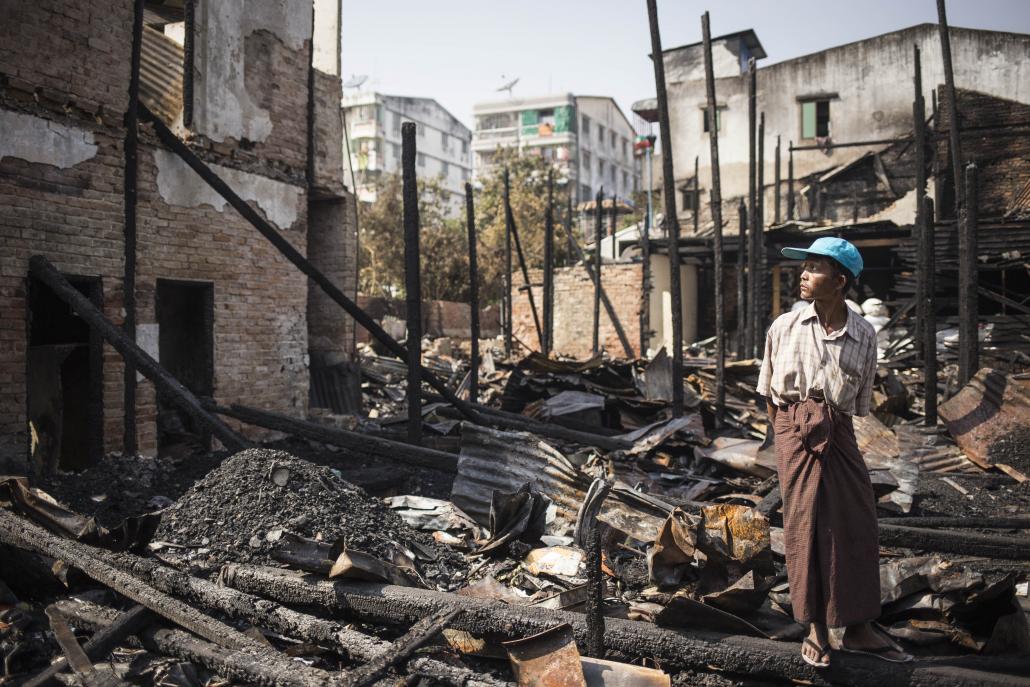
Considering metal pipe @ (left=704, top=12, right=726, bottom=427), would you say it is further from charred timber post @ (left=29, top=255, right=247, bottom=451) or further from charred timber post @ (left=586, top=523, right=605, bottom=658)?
charred timber post @ (left=586, top=523, right=605, bottom=658)

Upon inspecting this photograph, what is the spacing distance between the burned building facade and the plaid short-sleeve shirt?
5.91 meters

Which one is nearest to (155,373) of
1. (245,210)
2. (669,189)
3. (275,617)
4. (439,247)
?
(245,210)

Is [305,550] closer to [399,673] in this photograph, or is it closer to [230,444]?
[399,673]

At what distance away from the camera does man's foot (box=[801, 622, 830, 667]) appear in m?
3.17

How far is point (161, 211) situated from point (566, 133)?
148 ft

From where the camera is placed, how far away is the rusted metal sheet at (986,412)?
7.61m

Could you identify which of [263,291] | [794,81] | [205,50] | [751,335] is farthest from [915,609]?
[794,81]

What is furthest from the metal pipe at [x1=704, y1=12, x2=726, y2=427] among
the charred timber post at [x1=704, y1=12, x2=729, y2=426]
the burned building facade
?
the burned building facade

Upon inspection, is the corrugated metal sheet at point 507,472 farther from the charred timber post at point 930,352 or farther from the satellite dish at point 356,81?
the satellite dish at point 356,81

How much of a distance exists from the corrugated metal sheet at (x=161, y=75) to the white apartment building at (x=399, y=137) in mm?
32665

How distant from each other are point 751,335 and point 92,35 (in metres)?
11.0

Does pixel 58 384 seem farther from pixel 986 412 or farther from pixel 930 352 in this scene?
pixel 986 412

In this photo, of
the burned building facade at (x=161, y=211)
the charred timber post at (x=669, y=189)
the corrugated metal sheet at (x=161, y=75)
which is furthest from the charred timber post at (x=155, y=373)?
the charred timber post at (x=669, y=189)

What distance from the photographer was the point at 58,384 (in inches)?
303
